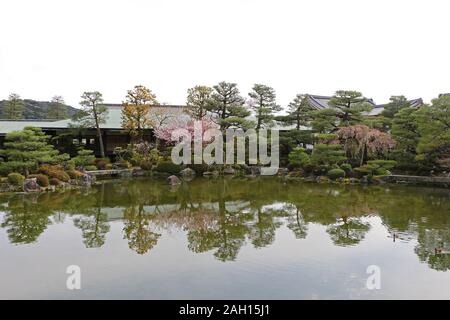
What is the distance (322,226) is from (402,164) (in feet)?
35.9

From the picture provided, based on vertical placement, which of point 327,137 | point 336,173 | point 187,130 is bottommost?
point 336,173

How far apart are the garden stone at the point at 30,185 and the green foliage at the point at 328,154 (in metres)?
11.9

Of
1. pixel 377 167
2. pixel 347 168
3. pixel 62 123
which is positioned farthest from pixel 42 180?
pixel 377 167

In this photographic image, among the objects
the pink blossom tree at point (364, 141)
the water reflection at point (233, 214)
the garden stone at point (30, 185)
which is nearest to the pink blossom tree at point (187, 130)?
the water reflection at point (233, 214)

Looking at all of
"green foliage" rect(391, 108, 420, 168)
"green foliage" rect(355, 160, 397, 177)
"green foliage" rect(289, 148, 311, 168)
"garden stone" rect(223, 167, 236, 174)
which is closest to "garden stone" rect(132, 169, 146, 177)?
"garden stone" rect(223, 167, 236, 174)

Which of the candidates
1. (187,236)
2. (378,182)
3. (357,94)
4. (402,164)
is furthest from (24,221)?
(357,94)

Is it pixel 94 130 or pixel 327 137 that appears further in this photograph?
pixel 94 130

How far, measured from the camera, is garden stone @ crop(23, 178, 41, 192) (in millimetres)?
13797

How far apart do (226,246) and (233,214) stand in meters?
3.11

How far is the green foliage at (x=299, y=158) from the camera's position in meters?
18.9

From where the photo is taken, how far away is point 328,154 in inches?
692

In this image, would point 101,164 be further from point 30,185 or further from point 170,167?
point 30,185

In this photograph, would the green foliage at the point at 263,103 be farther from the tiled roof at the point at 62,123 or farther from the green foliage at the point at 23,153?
the green foliage at the point at 23,153

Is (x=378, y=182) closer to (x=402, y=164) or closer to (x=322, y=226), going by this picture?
(x=402, y=164)
